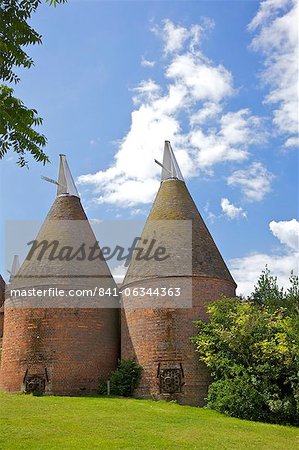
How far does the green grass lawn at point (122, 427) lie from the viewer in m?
12.1

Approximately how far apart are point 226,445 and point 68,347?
928 centimetres

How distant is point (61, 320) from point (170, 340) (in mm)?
4474

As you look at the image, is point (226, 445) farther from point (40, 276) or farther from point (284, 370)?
point (40, 276)

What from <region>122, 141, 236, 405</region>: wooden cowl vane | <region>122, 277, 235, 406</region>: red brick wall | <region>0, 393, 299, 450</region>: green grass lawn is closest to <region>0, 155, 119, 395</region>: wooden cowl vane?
<region>122, 141, 236, 405</region>: wooden cowl vane

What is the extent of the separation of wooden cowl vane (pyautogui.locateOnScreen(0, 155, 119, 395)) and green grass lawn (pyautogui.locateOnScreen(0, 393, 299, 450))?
1678mm

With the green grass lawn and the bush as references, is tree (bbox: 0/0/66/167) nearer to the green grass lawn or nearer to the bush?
the green grass lawn

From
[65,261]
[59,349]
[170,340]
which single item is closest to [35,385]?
[59,349]

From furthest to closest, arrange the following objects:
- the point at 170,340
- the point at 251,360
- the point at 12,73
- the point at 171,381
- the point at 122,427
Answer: the point at 170,340 → the point at 171,381 → the point at 251,360 → the point at 122,427 → the point at 12,73

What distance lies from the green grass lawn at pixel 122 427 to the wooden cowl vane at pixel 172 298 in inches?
45.1

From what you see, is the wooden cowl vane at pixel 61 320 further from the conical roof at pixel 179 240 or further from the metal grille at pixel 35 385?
the conical roof at pixel 179 240

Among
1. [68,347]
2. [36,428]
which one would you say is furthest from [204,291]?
[36,428]

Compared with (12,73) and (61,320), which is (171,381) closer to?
(61,320)

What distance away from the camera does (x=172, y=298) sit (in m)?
20.3

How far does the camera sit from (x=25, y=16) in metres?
7.01
